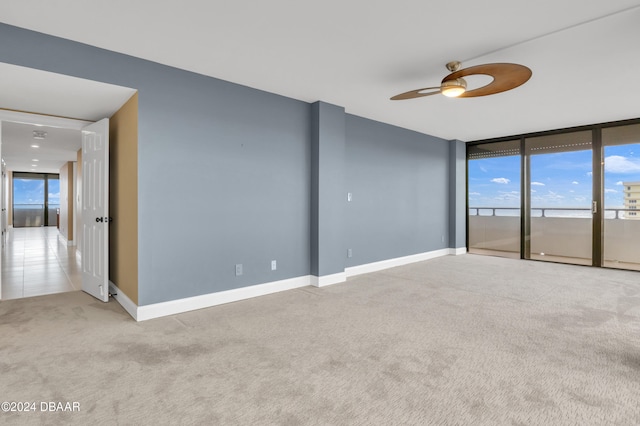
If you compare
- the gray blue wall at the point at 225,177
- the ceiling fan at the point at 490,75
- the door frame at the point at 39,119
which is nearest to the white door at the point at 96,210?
the door frame at the point at 39,119

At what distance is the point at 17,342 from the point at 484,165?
8141mm

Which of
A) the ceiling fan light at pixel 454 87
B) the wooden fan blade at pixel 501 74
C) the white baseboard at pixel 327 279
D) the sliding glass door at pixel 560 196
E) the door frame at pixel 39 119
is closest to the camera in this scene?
the wooden fan blade at pixel 501 74

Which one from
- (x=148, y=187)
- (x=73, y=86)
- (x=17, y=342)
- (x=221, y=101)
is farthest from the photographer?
(x=221, y=101)

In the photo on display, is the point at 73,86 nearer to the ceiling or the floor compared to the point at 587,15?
nearer to the floor

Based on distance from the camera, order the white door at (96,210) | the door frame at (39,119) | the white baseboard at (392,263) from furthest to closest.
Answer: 1. the white baseboard at (392,263)
2. the white door at (96,210)
3. the door frame at (39,119)

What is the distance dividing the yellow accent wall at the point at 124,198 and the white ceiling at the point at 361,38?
812mm

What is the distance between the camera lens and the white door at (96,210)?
3.77 m

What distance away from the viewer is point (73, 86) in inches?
118

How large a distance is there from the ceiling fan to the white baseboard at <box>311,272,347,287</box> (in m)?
2.56

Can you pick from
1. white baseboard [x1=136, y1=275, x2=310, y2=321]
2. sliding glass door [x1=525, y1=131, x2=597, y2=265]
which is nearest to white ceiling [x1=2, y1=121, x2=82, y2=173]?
white baseboard [x1=136, y1=275, x2=310, y2=321]

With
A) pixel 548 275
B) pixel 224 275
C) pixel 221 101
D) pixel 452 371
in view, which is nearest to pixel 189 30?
pixel 221 101

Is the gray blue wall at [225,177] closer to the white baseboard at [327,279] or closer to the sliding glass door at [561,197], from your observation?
the white baseboard at [327,279]

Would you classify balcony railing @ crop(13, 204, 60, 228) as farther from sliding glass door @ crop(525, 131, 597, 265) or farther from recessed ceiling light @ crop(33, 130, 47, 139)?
sliding glass door @ crop(525, 131, 597, 265)

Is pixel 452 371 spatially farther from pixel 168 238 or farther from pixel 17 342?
pixel 17 342
